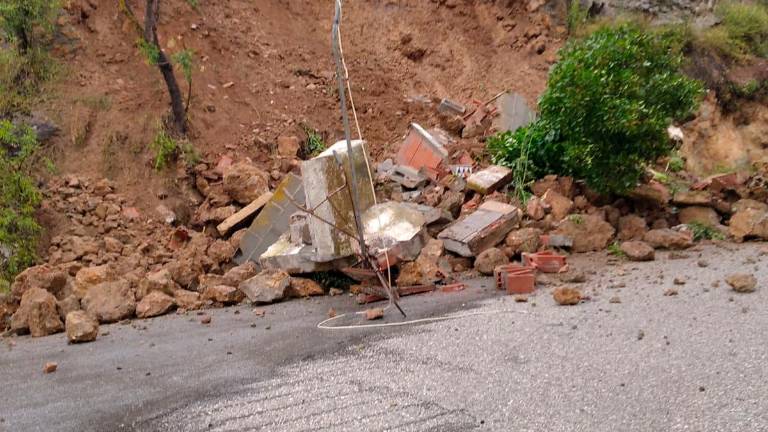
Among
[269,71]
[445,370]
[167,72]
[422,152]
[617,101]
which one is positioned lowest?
[445,370]

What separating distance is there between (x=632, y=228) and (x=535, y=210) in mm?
1215

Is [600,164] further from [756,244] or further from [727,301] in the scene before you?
[727,301]

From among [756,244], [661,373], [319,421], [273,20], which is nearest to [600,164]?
[756,244]

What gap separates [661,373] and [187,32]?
10.7m

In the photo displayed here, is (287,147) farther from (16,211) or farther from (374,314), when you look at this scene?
(374,314)

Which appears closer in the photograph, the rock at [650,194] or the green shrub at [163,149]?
the rock at [650,194]

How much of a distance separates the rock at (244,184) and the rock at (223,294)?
2175mm

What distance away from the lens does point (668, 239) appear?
306 inches

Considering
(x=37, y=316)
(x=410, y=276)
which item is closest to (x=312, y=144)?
(x=410, y=276)

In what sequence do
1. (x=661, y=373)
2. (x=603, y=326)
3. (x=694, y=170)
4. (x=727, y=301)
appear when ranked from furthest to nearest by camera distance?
(x=694, y=170) → (x=727, y=301) → (x=603, y=326) → (x=661, y=373)

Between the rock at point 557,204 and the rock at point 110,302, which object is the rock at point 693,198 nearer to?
the rock at point 557,204

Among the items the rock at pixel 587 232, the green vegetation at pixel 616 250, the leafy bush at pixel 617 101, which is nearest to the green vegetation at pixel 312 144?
the leafy bush at pixel 617 101

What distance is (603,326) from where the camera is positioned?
5.09 metres

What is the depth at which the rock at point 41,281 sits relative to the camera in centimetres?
712
